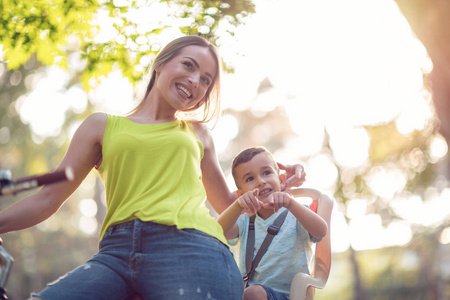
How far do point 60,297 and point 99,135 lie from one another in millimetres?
847

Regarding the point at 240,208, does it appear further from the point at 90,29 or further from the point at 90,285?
the point at 90,29

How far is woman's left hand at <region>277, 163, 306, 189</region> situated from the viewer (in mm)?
3480

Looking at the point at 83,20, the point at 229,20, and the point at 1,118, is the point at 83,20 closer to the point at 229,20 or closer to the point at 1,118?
the point at 229,20

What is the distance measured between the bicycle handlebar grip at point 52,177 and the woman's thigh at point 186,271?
89 centimetres

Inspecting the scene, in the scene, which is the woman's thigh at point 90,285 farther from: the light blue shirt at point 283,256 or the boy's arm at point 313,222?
the light blue shirt at point 283,256

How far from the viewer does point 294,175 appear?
3.48 metres

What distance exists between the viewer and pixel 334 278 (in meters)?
30.3

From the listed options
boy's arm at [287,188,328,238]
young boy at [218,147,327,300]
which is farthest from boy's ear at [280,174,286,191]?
boy's arm at [287,188,328,238]

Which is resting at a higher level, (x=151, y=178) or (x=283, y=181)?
(x=151, y=178)

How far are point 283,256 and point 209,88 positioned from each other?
3.88ft

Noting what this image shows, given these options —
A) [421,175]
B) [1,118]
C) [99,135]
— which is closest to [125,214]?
[99,135]

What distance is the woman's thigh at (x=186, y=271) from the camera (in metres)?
2.23

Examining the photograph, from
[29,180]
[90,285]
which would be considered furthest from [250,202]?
[29,180]

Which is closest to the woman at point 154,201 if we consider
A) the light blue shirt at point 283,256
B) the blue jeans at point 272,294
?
the blue jeans at point 272,294
